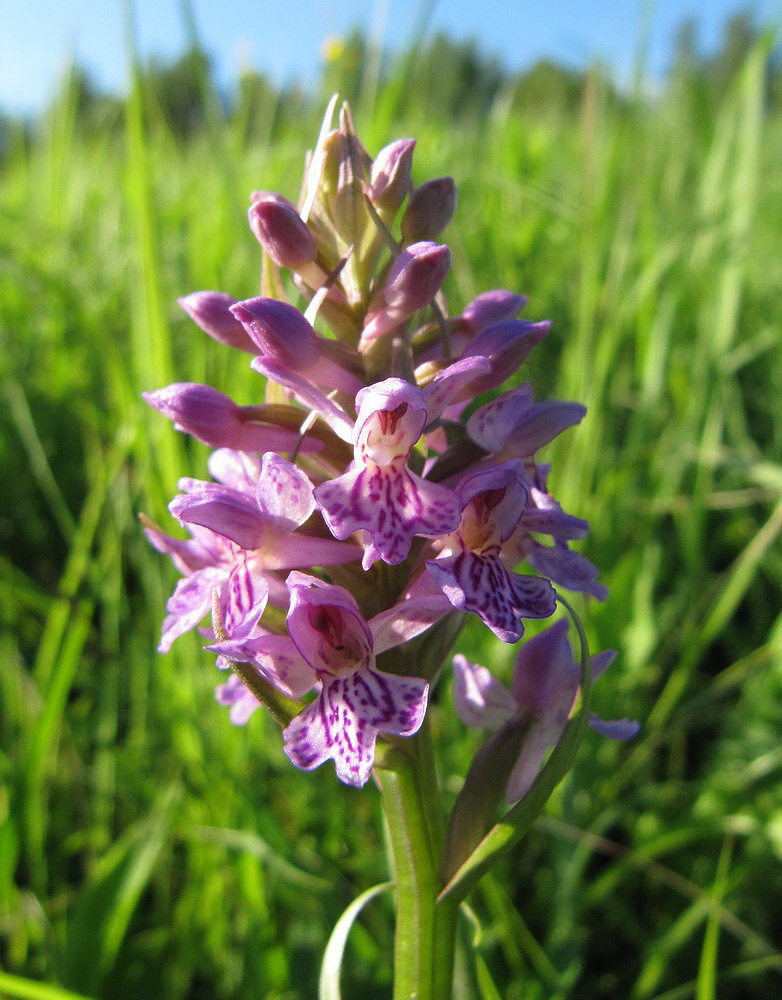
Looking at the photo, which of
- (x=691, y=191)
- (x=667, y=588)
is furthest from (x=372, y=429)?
(x=691, y=191)

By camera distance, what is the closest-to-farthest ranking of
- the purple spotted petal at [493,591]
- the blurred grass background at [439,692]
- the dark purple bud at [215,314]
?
the purple spotted petal at [493,591] < the dark purple bud at [215,314] < the blurred grass background at [439,692]

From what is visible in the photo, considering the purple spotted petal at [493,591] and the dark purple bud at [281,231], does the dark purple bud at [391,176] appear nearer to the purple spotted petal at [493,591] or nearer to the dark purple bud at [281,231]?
the dark purple bud at [281,231]

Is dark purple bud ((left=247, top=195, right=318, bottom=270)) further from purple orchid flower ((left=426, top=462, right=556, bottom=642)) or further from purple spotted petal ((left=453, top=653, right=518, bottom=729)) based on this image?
purple spotted petal ((left=453, top=653, right=518, bottom=729))

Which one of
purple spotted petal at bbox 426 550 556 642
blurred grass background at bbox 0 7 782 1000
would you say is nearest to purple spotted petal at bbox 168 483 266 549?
purple spotted petal at bbox 426 550 556 642

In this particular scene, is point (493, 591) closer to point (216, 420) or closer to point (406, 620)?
point (406, 620)

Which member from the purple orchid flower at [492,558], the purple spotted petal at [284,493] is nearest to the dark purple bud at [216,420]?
the purple spotted petal at [284,493]

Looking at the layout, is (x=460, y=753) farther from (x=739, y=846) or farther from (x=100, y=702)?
(x=100, y=702)

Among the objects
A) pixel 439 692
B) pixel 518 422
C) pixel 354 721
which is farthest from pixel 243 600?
pixel 439 692

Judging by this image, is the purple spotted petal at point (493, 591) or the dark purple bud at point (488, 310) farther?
the dark purple bud at point (488, 310)
